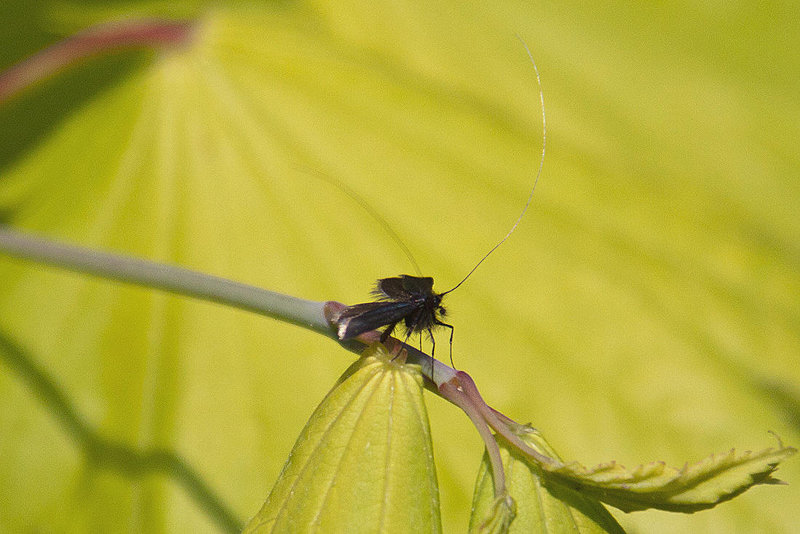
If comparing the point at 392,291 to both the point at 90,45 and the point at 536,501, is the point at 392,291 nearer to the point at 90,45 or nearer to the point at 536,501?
the point at 536,501

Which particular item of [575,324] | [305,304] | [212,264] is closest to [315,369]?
[212,264]

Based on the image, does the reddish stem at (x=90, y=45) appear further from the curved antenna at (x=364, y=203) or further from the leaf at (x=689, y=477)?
the leaf at (x=689, y=477)

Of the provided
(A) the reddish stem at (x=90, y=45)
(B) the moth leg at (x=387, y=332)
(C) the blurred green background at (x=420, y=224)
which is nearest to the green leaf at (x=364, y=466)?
(B) the moth leg at (x=387, y=332)

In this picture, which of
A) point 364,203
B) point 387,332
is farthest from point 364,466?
point 364,203

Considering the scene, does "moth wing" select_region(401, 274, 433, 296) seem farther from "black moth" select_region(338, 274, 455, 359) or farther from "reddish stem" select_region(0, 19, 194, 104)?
"reddish stem" select_region(0, 19, 194, 104)

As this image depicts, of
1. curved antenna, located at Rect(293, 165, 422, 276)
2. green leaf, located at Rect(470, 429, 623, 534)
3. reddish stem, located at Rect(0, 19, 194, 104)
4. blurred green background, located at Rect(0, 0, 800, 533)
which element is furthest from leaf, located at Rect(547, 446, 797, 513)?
reddish stem, located at Rect(0, 19, 194, 104)
